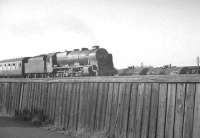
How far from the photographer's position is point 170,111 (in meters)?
7.02

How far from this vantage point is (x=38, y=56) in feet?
92.4

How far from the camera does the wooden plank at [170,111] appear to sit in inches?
273

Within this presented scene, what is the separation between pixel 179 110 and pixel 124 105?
215cm

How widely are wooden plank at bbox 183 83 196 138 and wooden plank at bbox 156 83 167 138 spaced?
27.1 inches

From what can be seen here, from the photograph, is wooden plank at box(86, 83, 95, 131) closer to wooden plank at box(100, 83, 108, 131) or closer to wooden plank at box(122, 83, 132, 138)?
wooden plank at box(100, 83, 108, 131)

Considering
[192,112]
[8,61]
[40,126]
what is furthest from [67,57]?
[192,112]

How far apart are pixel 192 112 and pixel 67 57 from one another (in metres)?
20.2

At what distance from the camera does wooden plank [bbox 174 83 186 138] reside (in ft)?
21.9

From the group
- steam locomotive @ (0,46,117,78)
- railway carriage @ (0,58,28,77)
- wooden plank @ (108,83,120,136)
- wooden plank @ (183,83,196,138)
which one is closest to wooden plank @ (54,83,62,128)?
wooden plank @ (108,83,120,136)

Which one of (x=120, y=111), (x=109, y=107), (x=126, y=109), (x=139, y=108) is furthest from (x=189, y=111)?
(x=109, y=107)

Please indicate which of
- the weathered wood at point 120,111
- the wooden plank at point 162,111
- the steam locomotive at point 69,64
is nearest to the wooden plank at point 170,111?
the wooden plank at point 162,111

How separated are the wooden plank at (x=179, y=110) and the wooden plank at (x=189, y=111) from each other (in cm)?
12

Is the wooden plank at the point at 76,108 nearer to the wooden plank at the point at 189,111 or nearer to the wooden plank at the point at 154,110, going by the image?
the wooden plank at the point at 154,110

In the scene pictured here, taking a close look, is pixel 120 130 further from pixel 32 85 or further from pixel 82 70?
pixel 82 70
